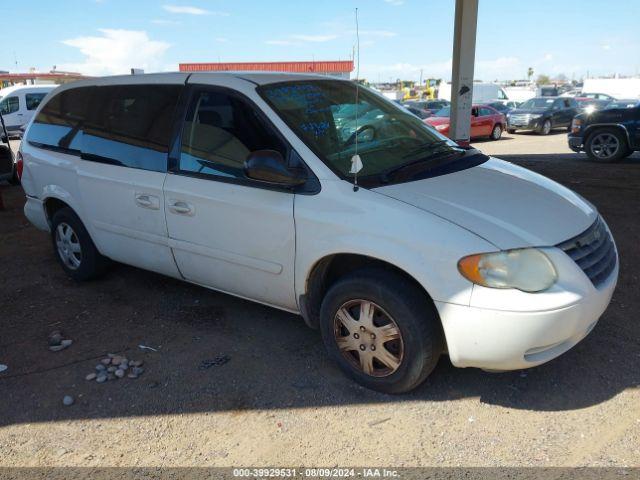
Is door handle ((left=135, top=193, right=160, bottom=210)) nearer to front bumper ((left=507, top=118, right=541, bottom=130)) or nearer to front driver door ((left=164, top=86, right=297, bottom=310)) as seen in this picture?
front driver door ((left=164, top=86, right=297, bottom=310))

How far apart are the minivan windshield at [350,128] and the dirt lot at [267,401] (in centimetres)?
131

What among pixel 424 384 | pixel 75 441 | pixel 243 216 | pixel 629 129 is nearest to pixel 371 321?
pixel 424 384

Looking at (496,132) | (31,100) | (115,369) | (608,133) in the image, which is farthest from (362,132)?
(31,100)

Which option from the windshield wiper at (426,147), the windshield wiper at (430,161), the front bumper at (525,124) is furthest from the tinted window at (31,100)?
the windshield wiper at (430,161)

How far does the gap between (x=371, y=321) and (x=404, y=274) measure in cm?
33

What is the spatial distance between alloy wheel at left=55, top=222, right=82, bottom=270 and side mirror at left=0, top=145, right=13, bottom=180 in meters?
5.00

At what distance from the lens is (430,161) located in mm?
3561

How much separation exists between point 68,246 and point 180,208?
Answer: 5.94ft

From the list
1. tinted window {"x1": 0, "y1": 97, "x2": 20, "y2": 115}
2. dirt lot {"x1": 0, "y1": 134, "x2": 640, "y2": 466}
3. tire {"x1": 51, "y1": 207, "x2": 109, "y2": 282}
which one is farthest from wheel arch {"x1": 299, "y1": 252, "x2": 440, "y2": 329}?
tinted window {"x1": 0, "y1": 97, "x2": 20, "y2": 115}

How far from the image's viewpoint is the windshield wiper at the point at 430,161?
3229 millimetres

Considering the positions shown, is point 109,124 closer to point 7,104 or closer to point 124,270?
point 124,270

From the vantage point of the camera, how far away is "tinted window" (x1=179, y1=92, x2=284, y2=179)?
3496 millimetres

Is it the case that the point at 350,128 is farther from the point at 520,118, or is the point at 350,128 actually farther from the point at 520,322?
the point at 520,118

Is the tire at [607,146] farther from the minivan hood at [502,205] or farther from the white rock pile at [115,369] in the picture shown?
the white rock pile at [115,369]
